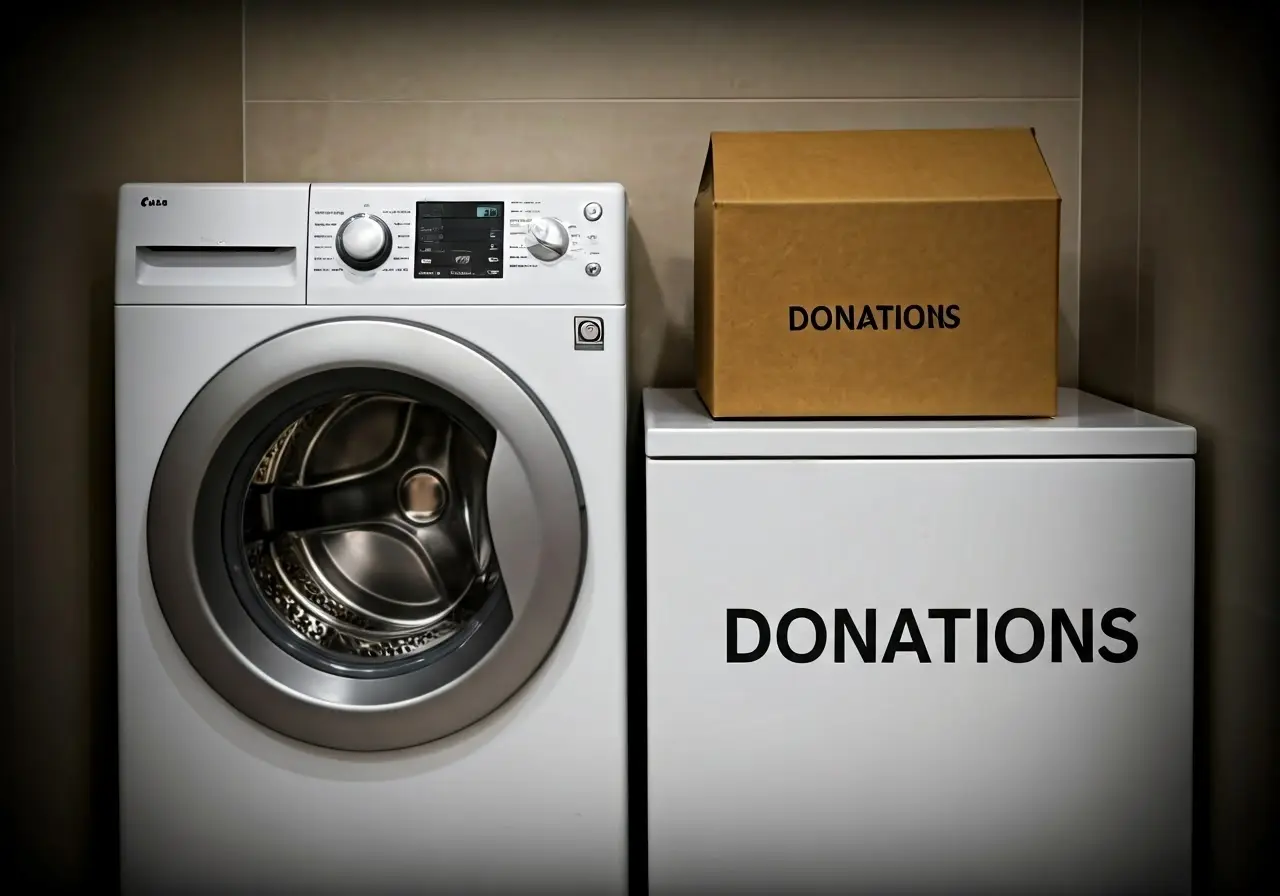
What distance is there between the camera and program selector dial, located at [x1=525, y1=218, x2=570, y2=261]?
1.26m

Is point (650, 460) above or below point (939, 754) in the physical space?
above

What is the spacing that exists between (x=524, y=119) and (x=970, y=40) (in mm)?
704

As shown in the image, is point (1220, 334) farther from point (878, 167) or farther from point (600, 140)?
point (600, 140)

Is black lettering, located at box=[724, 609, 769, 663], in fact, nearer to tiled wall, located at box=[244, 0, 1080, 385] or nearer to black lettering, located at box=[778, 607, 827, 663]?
black lettering, located at box=[778, 607, 827, 663]

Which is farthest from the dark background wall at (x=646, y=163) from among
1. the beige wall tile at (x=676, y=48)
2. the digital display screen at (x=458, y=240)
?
the digital display screen at (x=458, y=240)

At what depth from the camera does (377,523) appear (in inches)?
55.1

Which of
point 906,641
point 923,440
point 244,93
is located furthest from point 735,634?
point 244,93

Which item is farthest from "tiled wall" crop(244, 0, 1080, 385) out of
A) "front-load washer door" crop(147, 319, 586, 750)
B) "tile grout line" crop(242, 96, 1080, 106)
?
"front-load washer door" crop(147, 319, 586, 750)

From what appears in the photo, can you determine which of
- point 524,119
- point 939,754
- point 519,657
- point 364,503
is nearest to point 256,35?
point 524,119

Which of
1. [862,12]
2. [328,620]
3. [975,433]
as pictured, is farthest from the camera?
[862,12]

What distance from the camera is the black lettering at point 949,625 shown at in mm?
1225

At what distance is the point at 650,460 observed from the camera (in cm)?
123

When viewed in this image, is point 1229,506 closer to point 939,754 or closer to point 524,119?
point 939,754

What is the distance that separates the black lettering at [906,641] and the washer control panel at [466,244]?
481mm
